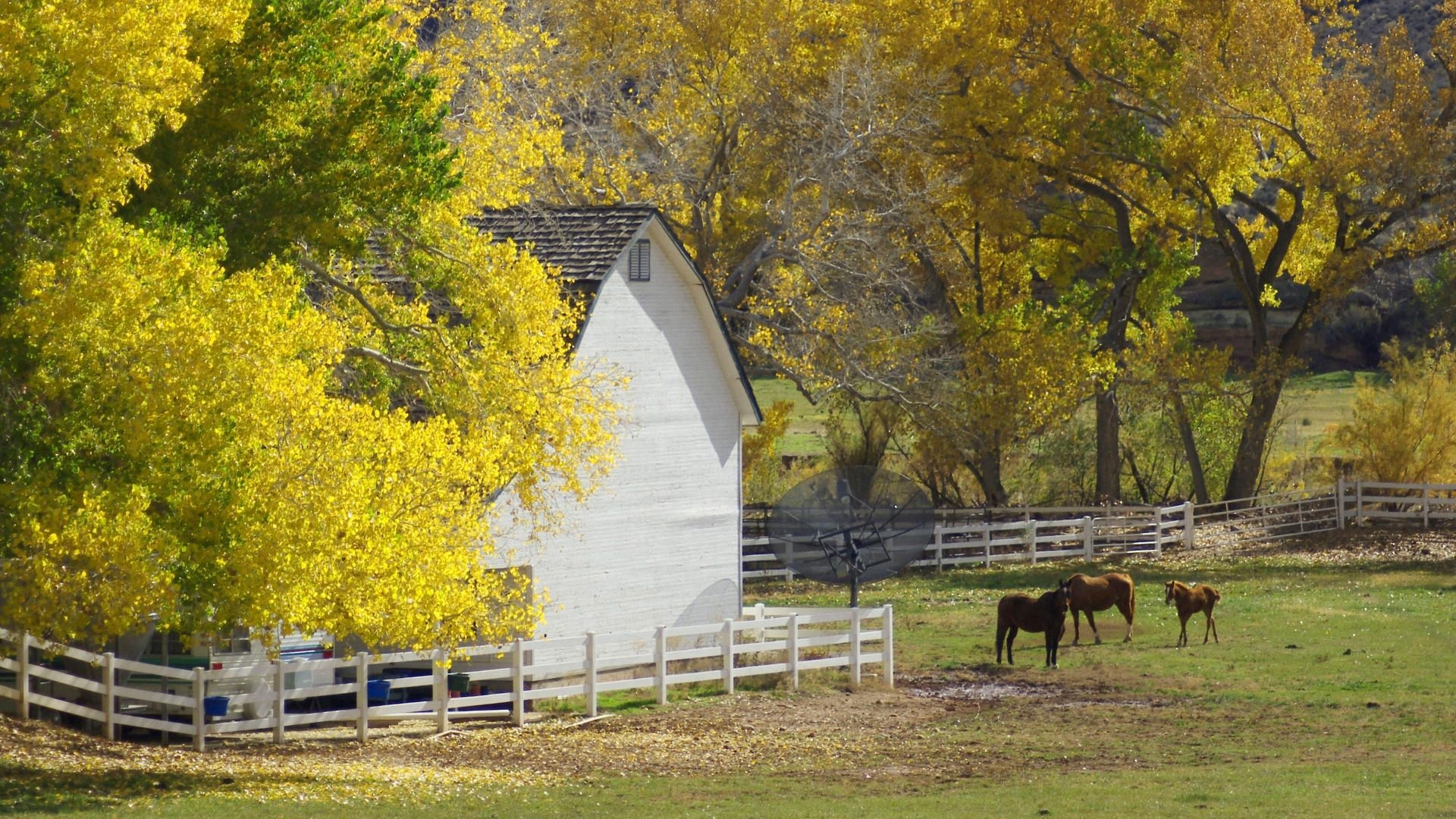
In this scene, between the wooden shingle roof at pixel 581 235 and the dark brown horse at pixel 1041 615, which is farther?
the dark brown horse at pixel 1041 615

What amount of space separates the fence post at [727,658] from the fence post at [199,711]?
756 cm

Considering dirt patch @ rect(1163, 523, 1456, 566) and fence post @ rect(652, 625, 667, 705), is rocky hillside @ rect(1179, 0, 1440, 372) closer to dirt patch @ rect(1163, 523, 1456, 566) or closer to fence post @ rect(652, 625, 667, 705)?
dirt patch @ rect(1163, 523, 1456, 566)

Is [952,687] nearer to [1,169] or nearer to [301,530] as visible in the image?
[301,530]

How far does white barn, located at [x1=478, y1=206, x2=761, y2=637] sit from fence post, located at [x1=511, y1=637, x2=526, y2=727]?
272 centimetres

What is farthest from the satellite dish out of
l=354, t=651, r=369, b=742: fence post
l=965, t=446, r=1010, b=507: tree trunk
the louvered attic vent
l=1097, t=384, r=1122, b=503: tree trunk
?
l=1097, t=384, r=1122, b=503: tree trunk

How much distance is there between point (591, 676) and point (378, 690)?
2.76m

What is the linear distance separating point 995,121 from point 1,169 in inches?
1275

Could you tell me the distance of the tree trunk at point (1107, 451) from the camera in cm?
4709

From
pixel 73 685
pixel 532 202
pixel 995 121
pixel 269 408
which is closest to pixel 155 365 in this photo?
pixel 269 408

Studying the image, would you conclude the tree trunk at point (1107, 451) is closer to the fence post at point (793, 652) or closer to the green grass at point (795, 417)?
the fence post at point (793, 652)

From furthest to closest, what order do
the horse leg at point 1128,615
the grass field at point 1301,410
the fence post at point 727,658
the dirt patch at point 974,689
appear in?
1. the grass field at point 1301,410
2. the horse leg at point 1128,615
3. the dirt patch at point 974,689
4. the fence post at point 727,658

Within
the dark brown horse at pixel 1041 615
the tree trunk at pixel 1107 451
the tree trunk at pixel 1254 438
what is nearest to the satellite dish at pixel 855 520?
the dark brown horse at pixel 1041 615

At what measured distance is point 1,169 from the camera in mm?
15352

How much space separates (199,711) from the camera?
18.6m
